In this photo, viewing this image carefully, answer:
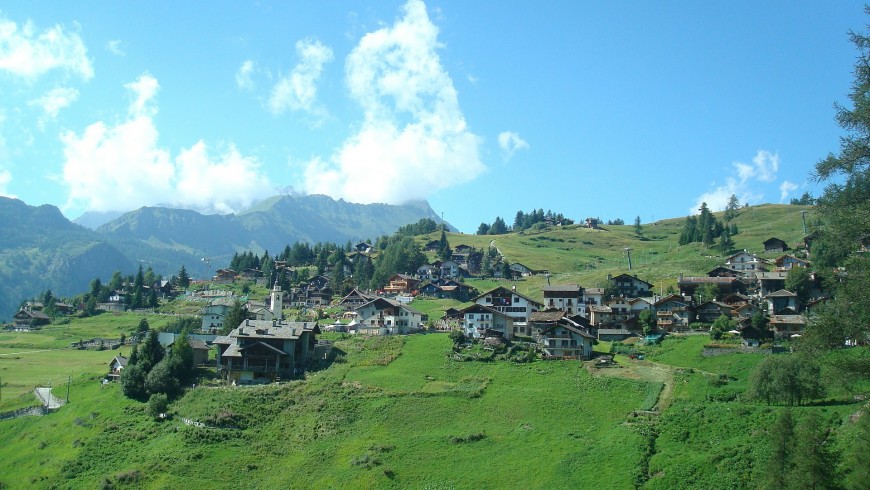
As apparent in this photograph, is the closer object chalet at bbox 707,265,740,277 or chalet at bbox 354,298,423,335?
chalet at bbox 354,298,423,335

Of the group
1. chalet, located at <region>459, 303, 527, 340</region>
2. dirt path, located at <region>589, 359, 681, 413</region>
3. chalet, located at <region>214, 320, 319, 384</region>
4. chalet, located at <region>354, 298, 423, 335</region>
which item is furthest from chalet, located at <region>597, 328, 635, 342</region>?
chalet, located at <region>214, 320, 319, 384</region>

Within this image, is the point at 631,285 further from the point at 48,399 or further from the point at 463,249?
the point at 48,399

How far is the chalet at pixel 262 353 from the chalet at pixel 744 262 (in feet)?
249

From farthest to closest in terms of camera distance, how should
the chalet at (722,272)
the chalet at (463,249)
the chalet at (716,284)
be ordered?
the chalet at (463,249) < the chalet at (722,272) < the chalet at (716,284)

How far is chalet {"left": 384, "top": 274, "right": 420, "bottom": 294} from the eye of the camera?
12574cm

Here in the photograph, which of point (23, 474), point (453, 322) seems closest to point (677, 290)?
point (453, 322)

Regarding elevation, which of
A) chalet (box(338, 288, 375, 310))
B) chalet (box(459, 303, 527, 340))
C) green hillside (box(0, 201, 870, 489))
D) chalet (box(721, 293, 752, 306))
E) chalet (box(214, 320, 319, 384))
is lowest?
green hillside (box(0, 201, 870, 489))

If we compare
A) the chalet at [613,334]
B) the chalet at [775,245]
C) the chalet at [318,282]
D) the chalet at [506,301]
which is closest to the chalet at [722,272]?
the chalet at [775,245]

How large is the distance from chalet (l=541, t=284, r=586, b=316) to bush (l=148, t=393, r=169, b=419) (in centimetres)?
5088

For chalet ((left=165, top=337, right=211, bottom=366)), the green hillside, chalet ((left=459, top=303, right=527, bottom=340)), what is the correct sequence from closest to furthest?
the green hillside, chalet ((left=165, top=337, right=211, bottom=366)), chalet ((left=459, top=303, right=527, bottom=340))

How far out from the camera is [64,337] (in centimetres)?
11038

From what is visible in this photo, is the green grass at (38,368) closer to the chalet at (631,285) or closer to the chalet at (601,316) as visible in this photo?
the chalet at (601,316)

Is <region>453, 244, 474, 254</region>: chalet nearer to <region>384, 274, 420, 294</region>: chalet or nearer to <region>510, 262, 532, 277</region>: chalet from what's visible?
<region>510, 262, 532, 277</region>: chalet

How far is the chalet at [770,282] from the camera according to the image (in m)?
90.0
